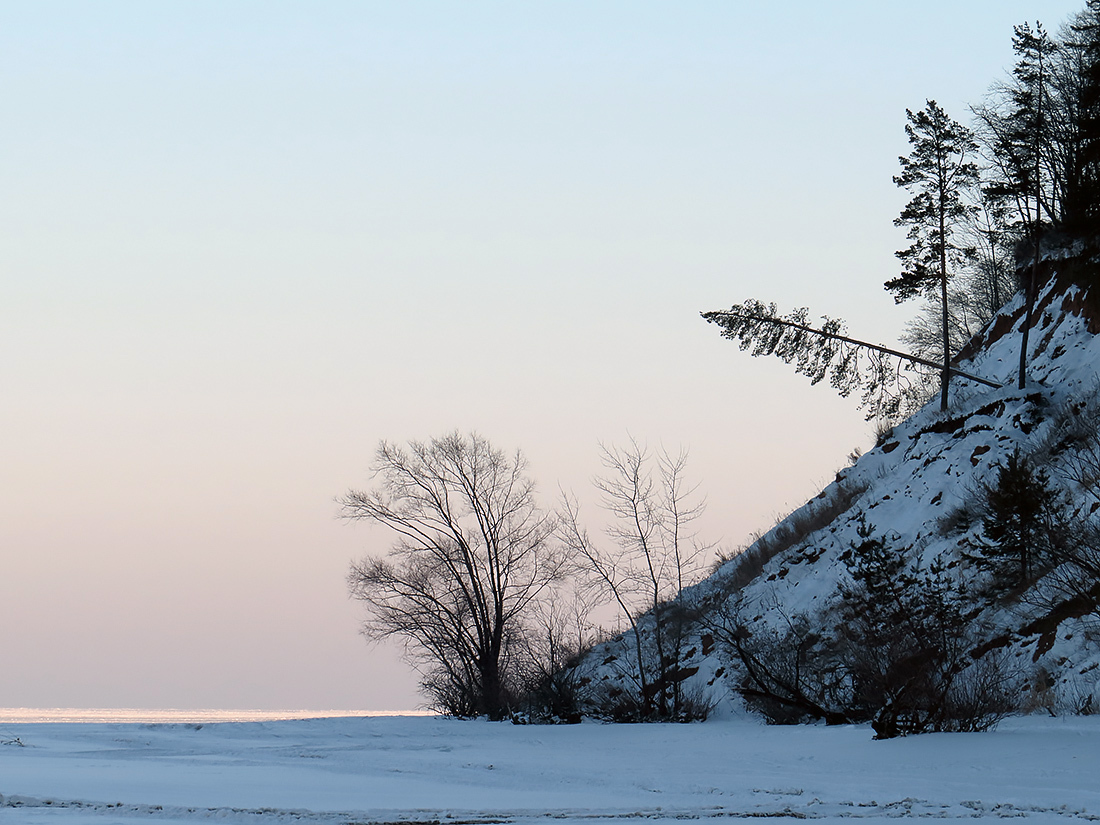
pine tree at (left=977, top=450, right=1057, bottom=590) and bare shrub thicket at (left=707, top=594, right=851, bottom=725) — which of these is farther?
bare shrub thicket at (left=707, top=594, right=851, bottom=725)

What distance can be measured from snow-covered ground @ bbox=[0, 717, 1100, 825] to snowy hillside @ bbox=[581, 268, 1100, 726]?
4.22 meters

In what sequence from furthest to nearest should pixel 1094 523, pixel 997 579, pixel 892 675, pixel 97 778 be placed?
pixel 997 579 < pixel 1094 523 < pixel 892 675 < pixel 97 778

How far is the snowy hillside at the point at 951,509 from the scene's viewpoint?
22438mm

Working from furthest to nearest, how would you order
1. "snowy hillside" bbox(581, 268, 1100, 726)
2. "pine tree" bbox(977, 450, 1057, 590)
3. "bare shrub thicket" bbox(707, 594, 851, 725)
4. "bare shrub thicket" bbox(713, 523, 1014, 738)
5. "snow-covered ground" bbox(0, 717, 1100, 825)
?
"bare shrub thicket" bbox(707, 594, 851, 725)
"snowy hillside" bbox(581, 268, 1100, 726)
"pine tree" bbox(977, 450, 1057, 590)
"bare shrub thicket" bbox(713, 523, 1014, 738)
"snow-covered ground" bbox(0, 717, 1100, 825)

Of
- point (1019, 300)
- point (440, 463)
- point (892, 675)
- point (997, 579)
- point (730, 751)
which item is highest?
point (1019, 300)

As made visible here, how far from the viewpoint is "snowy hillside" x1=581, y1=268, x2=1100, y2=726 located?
22.4 meters

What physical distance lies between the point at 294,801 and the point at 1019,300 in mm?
32678

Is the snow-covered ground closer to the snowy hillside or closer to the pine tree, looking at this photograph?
the snowy hillside

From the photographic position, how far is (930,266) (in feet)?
123

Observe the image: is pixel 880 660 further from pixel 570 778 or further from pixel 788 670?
pixel 570 778

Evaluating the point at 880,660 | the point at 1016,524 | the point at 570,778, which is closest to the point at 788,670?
the point at 880,660

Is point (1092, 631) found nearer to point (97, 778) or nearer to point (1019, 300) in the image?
point (97, 778)

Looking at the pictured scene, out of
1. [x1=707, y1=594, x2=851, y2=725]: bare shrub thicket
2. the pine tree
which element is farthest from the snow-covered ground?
the pine tree

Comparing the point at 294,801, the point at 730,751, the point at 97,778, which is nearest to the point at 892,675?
the point at 730,751
